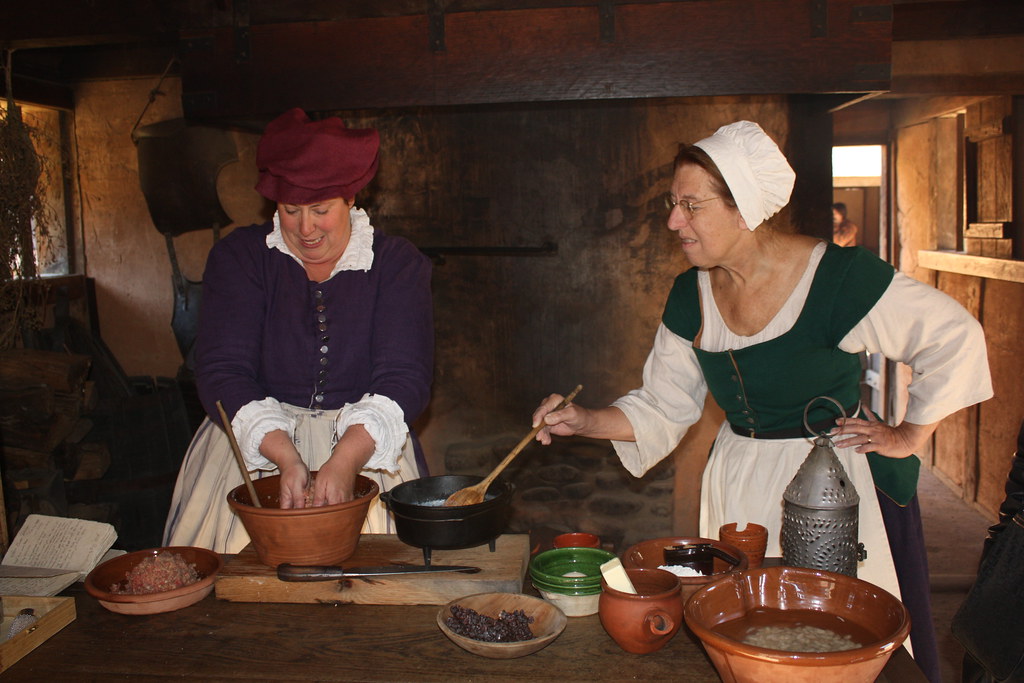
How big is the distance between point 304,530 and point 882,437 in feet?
4.45

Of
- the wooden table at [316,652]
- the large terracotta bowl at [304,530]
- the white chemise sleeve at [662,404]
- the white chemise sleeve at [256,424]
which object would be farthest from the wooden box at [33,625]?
the white chemise sleeve at [662,404]

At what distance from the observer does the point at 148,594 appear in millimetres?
1814

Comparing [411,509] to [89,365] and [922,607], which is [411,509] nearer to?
[922,607]

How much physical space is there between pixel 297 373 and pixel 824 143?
2549mm

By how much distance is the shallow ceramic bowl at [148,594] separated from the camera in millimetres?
1806

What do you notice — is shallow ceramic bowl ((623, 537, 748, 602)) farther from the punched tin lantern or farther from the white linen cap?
the white linen cap

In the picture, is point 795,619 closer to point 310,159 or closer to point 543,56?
point 310,159

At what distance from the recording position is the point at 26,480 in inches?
165

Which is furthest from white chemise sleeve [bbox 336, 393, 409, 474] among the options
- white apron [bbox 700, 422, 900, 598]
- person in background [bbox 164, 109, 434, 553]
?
white apron [bbox 700, 422, 900, 598]

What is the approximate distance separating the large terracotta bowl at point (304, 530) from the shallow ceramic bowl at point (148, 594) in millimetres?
117

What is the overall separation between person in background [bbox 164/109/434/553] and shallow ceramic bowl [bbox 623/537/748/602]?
0.67 m

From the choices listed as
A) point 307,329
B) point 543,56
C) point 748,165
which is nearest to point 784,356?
point 748,165

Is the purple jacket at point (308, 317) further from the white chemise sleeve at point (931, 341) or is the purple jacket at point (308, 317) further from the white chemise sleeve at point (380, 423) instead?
the white chemise sleeve at point (931, 341)

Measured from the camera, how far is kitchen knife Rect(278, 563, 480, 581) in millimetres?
1844
